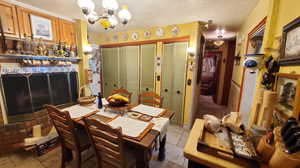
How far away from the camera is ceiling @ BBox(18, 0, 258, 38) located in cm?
185

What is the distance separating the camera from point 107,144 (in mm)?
1057

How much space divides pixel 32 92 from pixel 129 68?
2.11m

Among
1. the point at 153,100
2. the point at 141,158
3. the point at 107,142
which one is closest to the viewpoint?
the point at 107,142

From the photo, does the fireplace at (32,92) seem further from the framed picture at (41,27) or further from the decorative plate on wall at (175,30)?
the decorative plate on wall at (175,30)

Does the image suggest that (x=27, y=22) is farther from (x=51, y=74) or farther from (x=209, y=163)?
(x=209, y=163)

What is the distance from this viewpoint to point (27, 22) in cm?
211

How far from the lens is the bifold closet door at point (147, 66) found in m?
3.04

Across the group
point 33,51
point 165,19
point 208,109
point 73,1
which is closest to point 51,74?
point 33,51

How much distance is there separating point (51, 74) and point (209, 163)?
302cm

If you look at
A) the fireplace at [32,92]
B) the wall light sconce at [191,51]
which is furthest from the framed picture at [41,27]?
the wall light sconce at [191,51]

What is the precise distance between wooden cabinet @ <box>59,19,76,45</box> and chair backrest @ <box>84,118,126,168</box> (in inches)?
98.3

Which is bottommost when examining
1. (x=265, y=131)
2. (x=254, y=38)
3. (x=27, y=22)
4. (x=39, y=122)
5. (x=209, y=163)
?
(x=39, y=122)

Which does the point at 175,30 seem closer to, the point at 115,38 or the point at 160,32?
the point at 160,32

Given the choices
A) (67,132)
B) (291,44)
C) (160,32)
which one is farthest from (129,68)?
(291,44)
